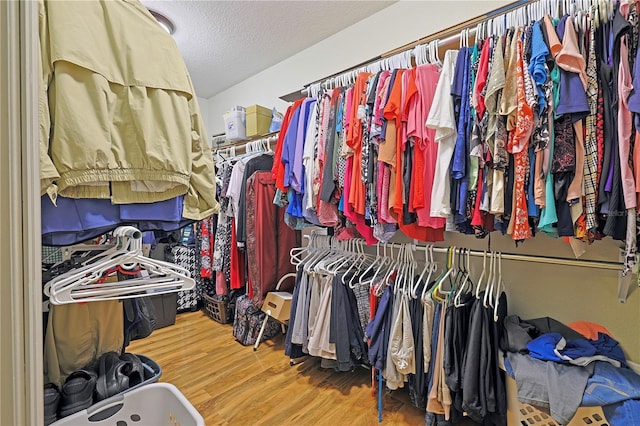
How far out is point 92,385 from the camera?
0.91 m

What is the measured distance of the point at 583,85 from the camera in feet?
3.37

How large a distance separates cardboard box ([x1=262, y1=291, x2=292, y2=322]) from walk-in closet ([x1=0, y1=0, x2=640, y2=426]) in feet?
0.08

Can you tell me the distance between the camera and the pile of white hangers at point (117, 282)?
2.38 feet

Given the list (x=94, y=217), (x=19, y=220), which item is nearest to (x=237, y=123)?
(x=94, y=217)

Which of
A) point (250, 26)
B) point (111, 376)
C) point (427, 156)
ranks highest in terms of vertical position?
point (250, 26)

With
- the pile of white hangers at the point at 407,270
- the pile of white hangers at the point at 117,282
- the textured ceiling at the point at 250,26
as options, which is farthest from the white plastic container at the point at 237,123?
the pile of white hangers at the point at 117,282

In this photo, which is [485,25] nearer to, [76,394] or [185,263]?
[76,394]

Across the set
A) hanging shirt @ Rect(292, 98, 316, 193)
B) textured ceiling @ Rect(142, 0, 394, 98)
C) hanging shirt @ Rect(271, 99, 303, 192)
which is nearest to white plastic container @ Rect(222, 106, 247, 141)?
textured ceiling @ Rect(142, 0, 394, 98)

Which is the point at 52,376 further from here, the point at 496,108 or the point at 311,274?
the point at 496,108

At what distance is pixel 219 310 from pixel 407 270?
2.03 metres

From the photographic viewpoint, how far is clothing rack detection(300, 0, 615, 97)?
115cm

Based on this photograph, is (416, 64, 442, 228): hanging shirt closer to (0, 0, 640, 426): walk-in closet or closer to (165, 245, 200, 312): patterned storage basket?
(0, 0, 640, 426): walk-in closet

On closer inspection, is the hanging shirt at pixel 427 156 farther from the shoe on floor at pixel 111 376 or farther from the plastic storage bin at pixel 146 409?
the shoe on floor at pixel 111 376

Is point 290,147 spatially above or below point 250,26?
below
